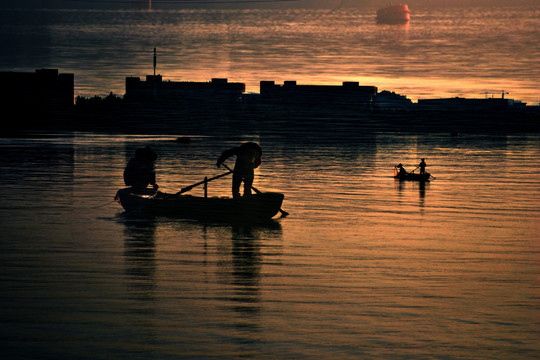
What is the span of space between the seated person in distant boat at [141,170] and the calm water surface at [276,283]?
5.03 ft

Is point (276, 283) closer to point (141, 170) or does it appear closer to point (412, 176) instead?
point (141, 170)

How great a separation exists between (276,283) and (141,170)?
11885 millimetres

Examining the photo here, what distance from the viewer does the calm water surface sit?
12984mm

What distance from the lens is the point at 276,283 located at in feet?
59.1

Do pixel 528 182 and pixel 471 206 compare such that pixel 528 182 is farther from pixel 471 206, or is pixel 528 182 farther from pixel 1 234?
pixel 1 234

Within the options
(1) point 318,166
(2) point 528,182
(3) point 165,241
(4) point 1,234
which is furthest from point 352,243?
(1) point 318,166

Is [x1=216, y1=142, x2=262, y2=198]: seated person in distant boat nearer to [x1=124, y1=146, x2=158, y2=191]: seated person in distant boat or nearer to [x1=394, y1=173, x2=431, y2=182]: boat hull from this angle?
[x1=124, y1=146, x2=158, y2=191]: seated person in distant boat

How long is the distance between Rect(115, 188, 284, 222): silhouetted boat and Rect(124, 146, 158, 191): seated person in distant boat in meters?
0.46

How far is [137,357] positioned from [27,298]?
4.84 m

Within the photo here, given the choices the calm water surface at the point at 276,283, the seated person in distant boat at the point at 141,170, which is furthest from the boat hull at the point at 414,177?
the seated person in distant boat at the point at 141,170

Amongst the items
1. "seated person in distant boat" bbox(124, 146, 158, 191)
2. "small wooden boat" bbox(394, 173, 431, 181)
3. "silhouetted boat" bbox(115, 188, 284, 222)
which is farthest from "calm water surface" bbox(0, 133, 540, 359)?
"small wooden boat" bbox(394, 173, 431, 181)

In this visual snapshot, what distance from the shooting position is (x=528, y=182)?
5553 centimetres

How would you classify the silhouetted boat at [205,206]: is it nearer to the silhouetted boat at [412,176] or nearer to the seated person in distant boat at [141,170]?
the seated person in distant boat at [141,170]

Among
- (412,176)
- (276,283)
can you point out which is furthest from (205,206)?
(412,176)
